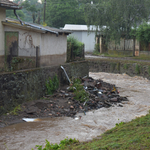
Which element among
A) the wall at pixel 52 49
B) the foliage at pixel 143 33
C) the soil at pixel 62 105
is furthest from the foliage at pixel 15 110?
the foliage at pixel 143 33

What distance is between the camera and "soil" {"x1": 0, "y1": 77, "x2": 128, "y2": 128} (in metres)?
10.1

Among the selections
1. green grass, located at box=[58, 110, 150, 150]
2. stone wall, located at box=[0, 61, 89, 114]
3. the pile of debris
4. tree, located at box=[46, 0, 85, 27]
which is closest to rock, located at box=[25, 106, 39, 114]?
stone wall, located at box=[0, 61, 89, 114]

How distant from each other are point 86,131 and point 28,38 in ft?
20.6

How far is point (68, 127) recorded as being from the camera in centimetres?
951

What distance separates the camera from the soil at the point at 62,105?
1006 cm

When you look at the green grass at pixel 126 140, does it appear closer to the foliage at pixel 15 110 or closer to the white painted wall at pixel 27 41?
the foliage at pixel 15 110

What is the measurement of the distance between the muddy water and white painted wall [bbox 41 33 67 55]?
15.3ft

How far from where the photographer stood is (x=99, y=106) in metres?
12.4

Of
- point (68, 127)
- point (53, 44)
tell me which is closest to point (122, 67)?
point (53, 44)

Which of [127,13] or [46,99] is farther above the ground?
[127,13]

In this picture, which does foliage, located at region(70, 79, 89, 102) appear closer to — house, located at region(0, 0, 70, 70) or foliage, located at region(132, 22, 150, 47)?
house, located at region(0, 0, 70, 70)

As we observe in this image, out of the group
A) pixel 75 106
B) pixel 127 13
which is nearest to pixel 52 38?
pixel 75 106

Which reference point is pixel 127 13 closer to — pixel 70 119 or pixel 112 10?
pixel 112 10

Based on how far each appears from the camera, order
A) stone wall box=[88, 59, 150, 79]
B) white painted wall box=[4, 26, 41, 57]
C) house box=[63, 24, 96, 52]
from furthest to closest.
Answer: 1. house box=[63, 24, 96, 52]
2. stone wall box=[88, 59, 150, 79]
3. white painted wall box=[4, 26, 41, 57]
